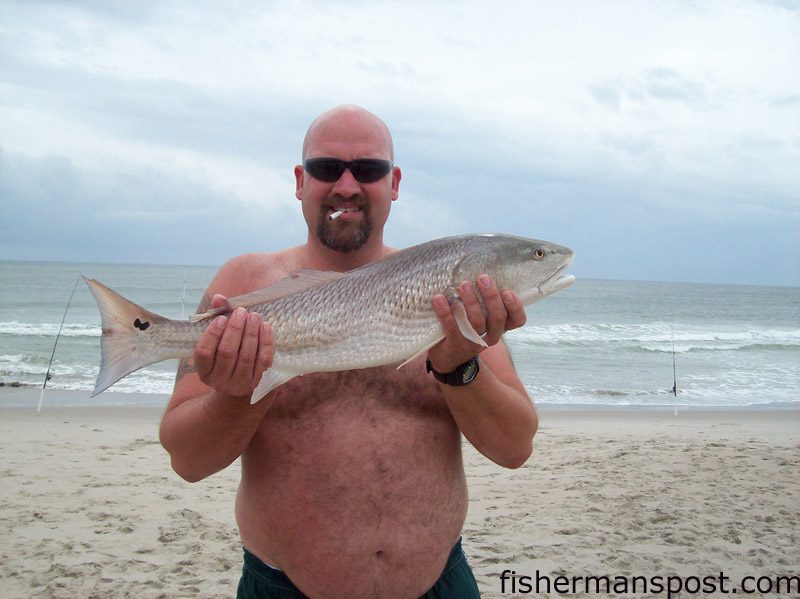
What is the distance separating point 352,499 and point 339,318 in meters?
0.75

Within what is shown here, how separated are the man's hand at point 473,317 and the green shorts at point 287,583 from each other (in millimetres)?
931

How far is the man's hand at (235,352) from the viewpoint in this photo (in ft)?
8.36

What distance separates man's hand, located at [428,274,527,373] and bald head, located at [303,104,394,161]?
81cm

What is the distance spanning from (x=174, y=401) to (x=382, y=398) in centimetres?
88

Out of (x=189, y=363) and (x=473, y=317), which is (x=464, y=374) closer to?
(x=473, y=317)

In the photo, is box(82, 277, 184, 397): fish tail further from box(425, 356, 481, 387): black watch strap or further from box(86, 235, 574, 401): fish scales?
box(425, 356, 481, 387): black watch strap

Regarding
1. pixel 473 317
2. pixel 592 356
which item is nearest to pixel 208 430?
pixel 473 317

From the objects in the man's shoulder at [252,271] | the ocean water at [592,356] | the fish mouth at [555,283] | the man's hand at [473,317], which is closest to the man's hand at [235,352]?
the man's shoulder at [252,271]

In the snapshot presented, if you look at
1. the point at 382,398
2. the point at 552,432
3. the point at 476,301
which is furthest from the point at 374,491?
the point at 552,432

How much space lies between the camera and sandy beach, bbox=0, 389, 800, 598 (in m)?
5.96

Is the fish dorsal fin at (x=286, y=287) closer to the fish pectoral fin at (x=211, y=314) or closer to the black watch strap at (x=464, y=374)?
the fish pectoral fin at (x=211, y=314)

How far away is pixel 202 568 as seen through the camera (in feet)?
19.9

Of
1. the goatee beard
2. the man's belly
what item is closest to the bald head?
the goatee beard

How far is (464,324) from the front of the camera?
2.65 metres
